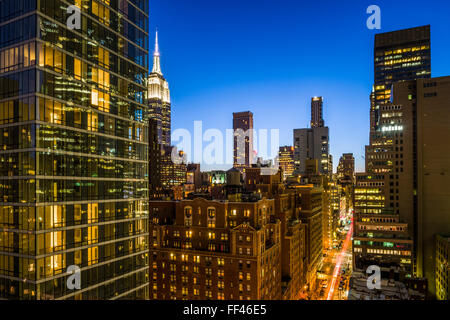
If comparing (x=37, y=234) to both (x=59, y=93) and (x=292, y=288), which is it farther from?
(x=292, y=288)

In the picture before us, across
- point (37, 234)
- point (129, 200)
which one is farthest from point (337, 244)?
point (37, 234)

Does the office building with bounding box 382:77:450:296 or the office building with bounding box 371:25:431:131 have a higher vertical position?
the office building with bounding box 371:25:431:131

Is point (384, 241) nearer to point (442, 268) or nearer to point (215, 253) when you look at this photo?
point (442, 268)

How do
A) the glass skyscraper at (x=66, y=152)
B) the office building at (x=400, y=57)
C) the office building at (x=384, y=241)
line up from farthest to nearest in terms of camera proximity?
the office building at (x=400, y=57) → the office building at (x=384, y=241) → the glass skyscraper at (x=66, y=152)

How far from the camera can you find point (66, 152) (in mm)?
28438

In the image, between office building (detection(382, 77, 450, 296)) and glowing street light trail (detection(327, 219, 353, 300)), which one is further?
office building (detection(382, 77, 450, 296))

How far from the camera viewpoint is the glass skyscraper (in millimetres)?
26188

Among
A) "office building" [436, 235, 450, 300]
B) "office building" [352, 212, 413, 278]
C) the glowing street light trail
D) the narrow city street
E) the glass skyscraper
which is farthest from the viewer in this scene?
the glowing street light trail

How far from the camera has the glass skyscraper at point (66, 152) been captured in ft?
85.9

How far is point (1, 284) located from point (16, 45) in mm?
21355

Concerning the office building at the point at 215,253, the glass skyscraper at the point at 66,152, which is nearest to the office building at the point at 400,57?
the office building at the point at 215,253

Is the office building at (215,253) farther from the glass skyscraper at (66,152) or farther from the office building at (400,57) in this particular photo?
the office building at (400,57)

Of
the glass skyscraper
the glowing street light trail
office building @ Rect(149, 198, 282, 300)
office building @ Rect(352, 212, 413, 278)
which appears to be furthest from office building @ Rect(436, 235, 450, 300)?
the glass skyscraper

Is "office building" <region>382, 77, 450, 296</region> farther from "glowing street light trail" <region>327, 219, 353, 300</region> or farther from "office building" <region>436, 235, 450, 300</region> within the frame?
"glowing street light trail" <region>327, 219, 353, 300</region>
